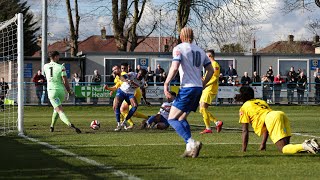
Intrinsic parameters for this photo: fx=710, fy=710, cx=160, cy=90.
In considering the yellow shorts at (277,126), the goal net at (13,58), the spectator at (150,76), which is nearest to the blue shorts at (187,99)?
the yellow shorts at (277,126)

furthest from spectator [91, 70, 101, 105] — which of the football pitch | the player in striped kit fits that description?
the player in striped kit

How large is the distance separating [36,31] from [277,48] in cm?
4844

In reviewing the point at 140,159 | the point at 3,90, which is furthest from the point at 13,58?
the point at 140,159

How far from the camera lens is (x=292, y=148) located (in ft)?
36.2

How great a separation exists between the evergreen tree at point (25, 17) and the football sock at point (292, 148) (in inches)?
1937

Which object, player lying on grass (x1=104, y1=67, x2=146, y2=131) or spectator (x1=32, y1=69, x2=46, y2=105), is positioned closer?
Answer: player lying on grass (x1=104, y1=67, x2=146, y2=131)

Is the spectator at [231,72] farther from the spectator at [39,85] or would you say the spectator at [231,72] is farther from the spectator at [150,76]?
the spectator at [39,85]

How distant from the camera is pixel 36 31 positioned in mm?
75812

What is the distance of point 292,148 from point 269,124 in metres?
0.55

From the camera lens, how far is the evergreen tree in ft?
197

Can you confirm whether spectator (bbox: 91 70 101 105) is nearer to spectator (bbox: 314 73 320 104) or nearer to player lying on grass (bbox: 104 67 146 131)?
spectator (bbox: 314 73 320 104)

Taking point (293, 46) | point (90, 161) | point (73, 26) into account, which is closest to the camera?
point (90, 161)

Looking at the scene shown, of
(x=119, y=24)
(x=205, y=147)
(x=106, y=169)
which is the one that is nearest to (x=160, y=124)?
(x=205, y=147)

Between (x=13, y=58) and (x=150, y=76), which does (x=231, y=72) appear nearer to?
(x=150, y=76)
